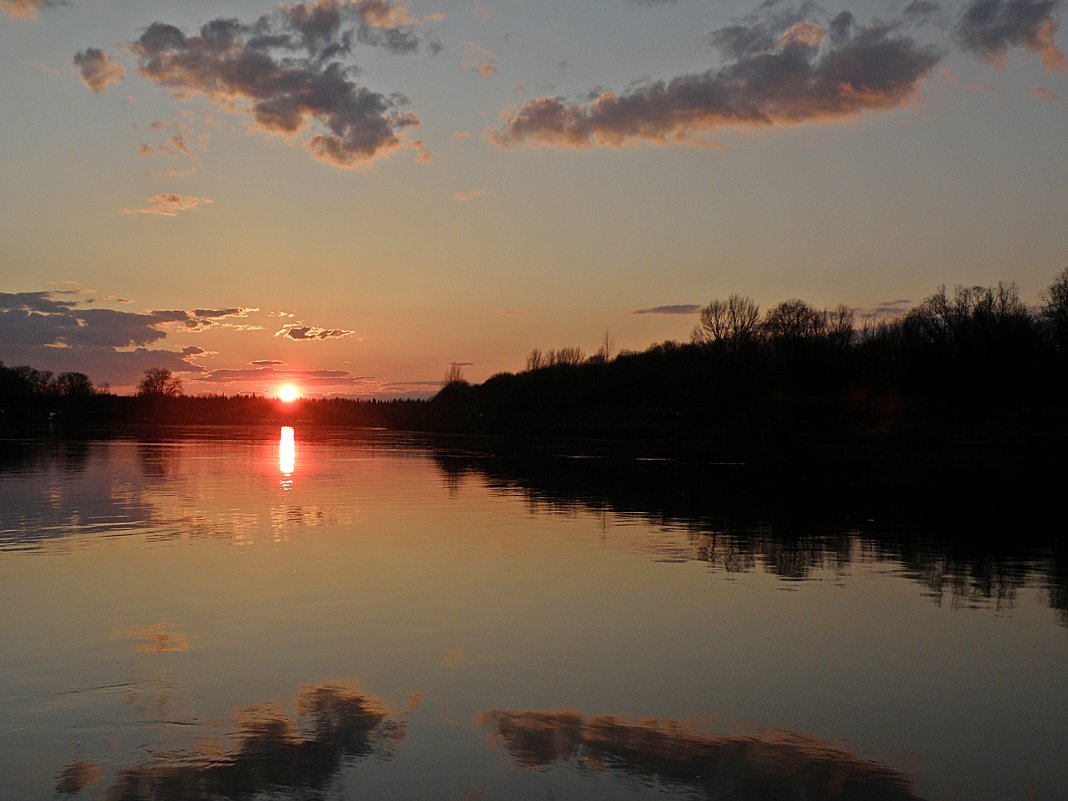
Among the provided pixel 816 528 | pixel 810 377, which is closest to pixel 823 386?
pixel 810 377

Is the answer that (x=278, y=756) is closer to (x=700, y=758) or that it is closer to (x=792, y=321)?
(x=700, y=758)

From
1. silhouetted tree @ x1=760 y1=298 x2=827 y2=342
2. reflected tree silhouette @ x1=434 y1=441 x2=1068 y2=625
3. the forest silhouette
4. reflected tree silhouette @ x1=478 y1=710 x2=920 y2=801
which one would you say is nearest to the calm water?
reflected tree silhouette @ x1=478 y1=710 x2=920 y2=801

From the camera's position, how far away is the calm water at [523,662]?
Result: 24.8ft

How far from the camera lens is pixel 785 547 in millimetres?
20109

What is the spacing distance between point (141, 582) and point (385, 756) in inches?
351

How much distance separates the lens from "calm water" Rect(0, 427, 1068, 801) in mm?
7551

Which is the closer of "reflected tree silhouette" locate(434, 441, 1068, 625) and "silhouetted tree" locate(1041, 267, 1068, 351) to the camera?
"reflected tree silhouette" locate(434, 441, 1068, 625)

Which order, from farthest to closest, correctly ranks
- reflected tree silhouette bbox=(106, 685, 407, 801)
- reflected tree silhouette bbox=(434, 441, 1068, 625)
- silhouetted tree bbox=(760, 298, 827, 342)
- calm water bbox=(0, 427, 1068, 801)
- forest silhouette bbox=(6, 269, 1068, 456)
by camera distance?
silhouetted tree bbox=(760, 298, 827, 342)
forest silhouette bbox=(6, 269, 1068, 456)
reflected tree silhouette bbox=(434, 441, 1068, 625)
calm water bbox=(0, 427, 1068, 801)
reflected tree silhouette bbox=(106, 685, 407, 801)

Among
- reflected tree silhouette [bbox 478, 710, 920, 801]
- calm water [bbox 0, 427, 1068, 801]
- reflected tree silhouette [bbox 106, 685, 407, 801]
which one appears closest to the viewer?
reflected tree silhouette [bbox 106, 685, 407, 801]

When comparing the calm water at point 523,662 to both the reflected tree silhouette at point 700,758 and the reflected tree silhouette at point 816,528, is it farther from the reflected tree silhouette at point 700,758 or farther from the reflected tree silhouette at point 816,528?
the reflected tree silhouette at point 816,528

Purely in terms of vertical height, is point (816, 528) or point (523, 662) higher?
point (816, 528)

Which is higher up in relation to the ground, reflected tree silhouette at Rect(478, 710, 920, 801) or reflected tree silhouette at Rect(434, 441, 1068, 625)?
reflected tree silhouette at Rect(434, 441, 1068, 625)

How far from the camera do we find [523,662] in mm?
10867

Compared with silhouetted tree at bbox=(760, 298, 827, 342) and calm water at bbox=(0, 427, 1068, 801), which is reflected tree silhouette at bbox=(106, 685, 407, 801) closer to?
calm water at bbox=(0, 427, 1068, 801)
